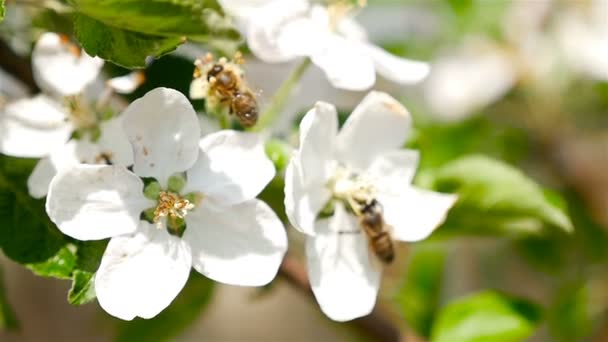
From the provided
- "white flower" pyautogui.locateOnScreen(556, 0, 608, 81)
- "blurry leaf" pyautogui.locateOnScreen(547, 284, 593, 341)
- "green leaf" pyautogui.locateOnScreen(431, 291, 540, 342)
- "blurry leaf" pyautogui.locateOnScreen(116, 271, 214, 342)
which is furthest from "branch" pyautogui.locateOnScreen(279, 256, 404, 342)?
"white flower" pyautogui.locateOnScreen(556, 0, 608, 81)

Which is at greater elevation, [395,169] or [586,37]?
[395,169]

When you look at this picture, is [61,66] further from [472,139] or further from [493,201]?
[472,139]

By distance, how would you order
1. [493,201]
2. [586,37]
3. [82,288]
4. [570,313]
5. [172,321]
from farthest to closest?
[586,37] < [570,313] < [172,321] < [493,201] < [82,288]

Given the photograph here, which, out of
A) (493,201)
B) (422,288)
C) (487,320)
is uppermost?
(493,201)

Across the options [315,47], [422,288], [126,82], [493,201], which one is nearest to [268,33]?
[315,47]

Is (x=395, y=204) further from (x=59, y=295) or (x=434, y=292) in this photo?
(x=59, y=295)

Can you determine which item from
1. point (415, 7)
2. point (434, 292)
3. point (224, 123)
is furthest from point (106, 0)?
point (415, 7)
